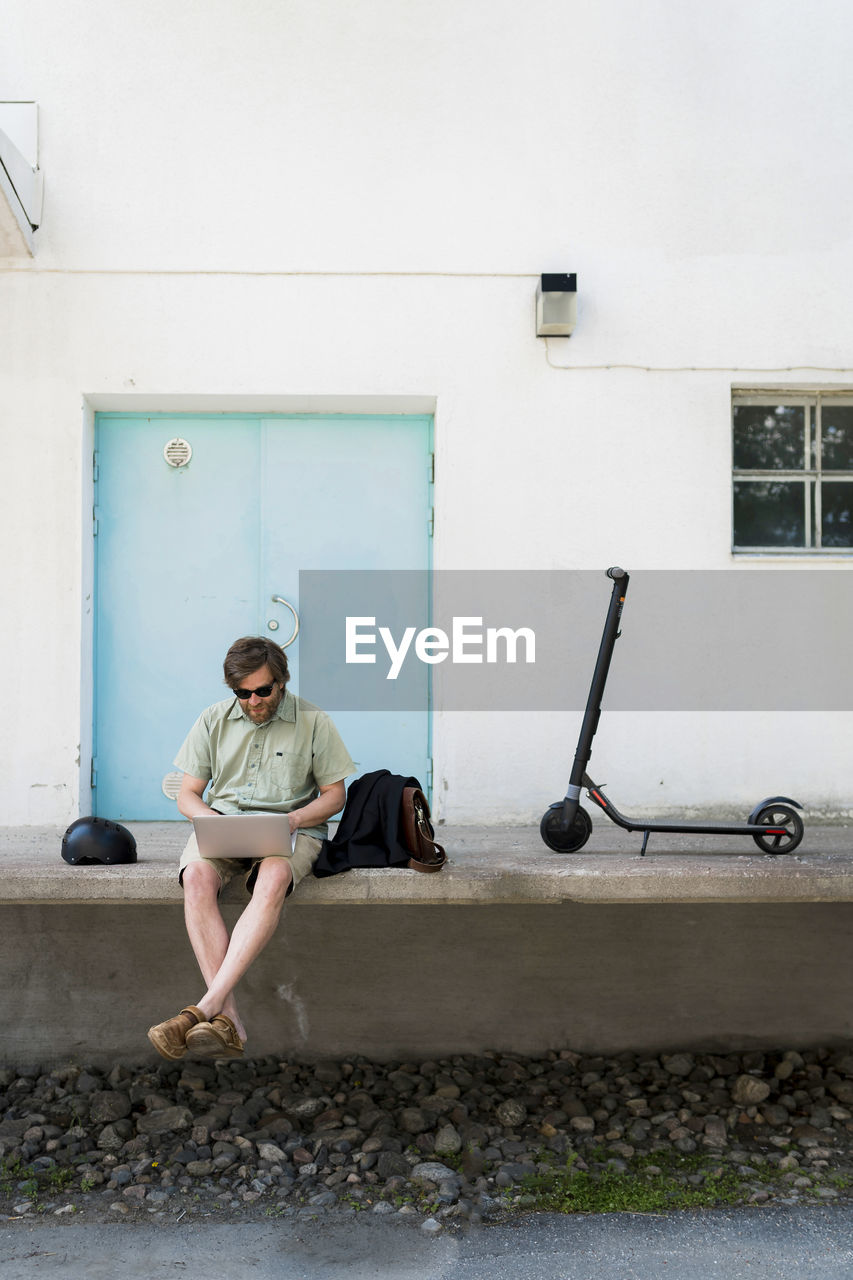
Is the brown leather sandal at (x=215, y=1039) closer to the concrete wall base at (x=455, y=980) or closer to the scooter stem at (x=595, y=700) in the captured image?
the scooter stem at (x=595, y=700)

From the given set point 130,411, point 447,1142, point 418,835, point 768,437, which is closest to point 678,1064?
point 447,1142

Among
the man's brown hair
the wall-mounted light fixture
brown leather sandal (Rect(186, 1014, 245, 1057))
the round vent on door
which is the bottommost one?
brown leather sandal (Rect(186, 1014, 245, 1057))

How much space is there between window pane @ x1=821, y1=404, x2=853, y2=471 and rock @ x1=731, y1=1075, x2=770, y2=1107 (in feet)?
9.61

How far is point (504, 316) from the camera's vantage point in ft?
19.7

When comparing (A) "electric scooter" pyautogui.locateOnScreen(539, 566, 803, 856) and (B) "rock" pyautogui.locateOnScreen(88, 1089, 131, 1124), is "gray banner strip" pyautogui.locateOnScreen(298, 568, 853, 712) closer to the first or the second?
(A) "electric scooter" pyautogui.locateOnScreen(539, 566, 803, 856)

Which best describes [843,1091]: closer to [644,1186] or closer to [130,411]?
[644,1186]

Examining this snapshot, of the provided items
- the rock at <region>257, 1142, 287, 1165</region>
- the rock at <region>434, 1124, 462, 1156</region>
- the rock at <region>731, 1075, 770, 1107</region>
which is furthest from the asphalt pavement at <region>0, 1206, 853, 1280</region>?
the rock at <region>731, 1075, 770, 1107</region>

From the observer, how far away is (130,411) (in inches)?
242

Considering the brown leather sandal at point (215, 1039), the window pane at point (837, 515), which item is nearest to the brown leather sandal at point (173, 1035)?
the brown leather sandal at point (215, 1039)

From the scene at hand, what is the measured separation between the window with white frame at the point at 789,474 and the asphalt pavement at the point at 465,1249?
135 inches

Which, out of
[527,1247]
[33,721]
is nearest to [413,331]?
[33,721]

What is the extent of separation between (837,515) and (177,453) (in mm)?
3742

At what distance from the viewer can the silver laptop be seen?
399cm

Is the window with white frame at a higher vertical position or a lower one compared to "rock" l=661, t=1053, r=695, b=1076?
higher
